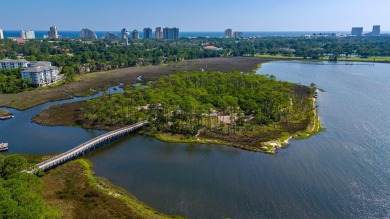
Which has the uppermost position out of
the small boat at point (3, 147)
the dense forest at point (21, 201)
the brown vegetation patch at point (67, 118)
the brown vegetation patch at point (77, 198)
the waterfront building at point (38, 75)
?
the waterfront building at point (38, 75)

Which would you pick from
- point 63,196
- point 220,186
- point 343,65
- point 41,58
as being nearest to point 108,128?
point 63,196

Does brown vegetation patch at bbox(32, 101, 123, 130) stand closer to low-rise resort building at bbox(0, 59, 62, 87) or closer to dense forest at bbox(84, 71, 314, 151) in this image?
dense forest at bbox(84, 71, 314, 151)

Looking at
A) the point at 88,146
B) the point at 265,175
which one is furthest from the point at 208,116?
the point at 88,146

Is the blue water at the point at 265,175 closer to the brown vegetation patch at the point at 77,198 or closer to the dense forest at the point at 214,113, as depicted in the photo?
the brown vegetation patch at the point at 77,198

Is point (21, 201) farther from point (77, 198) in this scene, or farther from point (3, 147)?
point (3, 147)

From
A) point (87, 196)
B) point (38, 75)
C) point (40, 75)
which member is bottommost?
point (87, 196)

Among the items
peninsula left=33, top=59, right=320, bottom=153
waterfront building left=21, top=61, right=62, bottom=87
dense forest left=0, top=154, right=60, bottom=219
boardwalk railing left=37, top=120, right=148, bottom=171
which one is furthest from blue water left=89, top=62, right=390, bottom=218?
waterfront building left=21, top=61, right=62, bottom=87

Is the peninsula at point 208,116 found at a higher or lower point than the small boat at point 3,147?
higher

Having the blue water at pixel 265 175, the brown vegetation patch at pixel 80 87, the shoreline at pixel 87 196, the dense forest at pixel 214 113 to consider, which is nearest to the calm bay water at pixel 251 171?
the blue water at pixel 265 175
